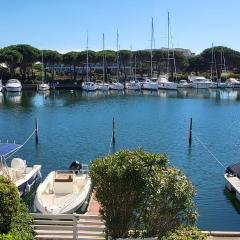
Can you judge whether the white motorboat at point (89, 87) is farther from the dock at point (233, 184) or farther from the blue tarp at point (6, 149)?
the blue tarp at point (6, 149)

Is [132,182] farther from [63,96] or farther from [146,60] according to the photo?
[146,60]

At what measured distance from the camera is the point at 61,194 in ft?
103

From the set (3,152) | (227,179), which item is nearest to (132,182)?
(3,152)

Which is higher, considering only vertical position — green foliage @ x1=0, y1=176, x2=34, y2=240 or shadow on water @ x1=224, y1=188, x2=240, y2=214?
green foliage @ x1=0, y1=176, x2=34, y2=240

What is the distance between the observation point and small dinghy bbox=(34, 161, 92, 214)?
95.1 feet

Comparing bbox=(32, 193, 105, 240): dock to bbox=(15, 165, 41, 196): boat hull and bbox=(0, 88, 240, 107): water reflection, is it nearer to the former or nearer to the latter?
bbox=(15, 165, 41, 196): boat hull

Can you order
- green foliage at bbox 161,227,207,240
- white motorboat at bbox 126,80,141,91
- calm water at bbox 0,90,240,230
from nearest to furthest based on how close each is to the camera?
green foliage at bbox 161,227,207,240 < calm water at bbox 0,90,240,230 < white motorboat at bbox 126,80,141,91

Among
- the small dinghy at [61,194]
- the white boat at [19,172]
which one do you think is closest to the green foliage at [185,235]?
the small dinghy at [61,194]

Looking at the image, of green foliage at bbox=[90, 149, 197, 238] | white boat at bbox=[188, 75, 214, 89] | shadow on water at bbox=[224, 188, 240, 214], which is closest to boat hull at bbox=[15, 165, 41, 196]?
shadow on water at bbox=[224, 188, 240, 214]

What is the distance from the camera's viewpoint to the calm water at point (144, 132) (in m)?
39.3

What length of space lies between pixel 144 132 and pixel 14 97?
66969 mm

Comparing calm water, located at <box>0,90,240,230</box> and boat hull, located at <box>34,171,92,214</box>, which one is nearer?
boat hull, located at <box>34,171,92,214</box>

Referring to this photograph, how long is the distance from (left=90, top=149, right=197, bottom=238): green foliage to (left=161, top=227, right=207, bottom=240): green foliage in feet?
2.38

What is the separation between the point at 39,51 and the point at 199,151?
412 ft
